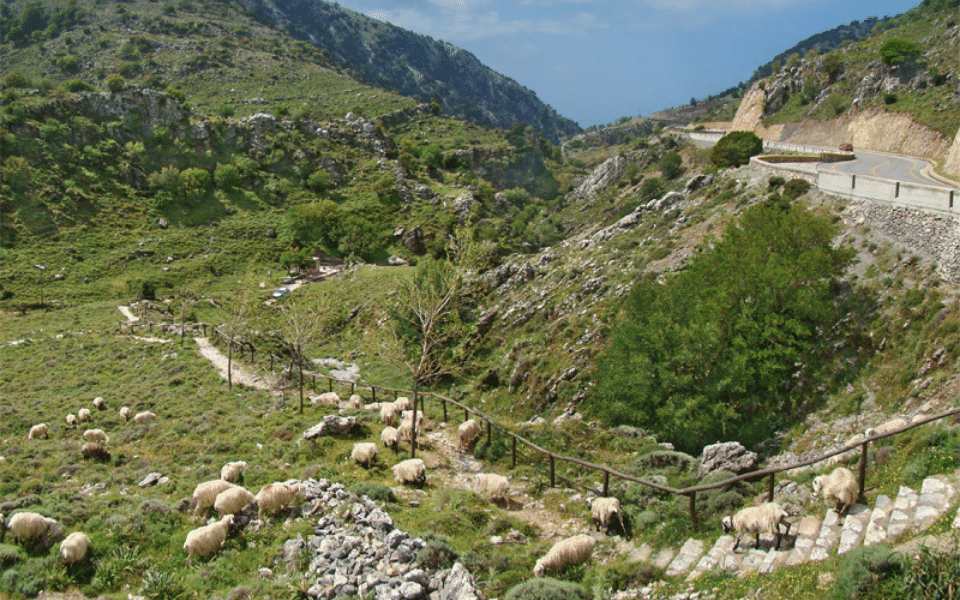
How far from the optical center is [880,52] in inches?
3076

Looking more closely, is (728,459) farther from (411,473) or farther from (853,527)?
(411,473)

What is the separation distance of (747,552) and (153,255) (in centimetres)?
8022

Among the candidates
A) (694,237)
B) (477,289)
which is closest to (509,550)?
(694,237)

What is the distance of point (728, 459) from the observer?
17.4 meters

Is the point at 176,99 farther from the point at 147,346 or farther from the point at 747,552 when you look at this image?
the point at 747,552

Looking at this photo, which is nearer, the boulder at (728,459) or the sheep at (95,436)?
the boulder at (728,459)

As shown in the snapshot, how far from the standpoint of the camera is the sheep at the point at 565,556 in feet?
42.9

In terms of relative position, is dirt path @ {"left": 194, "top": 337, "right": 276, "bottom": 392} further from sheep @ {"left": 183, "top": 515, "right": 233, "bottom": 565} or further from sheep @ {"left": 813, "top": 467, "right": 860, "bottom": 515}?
sheep @ {"left": 813, "top": 467, "right": 860, "bottom": 515}

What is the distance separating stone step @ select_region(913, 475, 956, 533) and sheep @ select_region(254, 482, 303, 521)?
584 inches

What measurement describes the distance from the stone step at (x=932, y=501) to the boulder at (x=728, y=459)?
584 centimetres

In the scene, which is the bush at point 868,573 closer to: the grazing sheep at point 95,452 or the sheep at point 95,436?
the grazing sheep at point 95,452

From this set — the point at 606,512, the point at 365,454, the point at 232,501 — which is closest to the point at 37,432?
the point at 232,501

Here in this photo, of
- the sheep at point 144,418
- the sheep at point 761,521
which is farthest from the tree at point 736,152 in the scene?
the sheep at point 144,418

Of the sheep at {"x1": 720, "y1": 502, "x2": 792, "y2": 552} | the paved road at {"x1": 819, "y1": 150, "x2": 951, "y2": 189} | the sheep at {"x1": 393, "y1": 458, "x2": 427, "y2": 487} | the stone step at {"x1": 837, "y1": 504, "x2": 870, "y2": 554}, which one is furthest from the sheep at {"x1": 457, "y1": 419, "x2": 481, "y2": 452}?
the paved road at {"x1": 819, "y1": 150, "x2": 951, "y2": 189}
